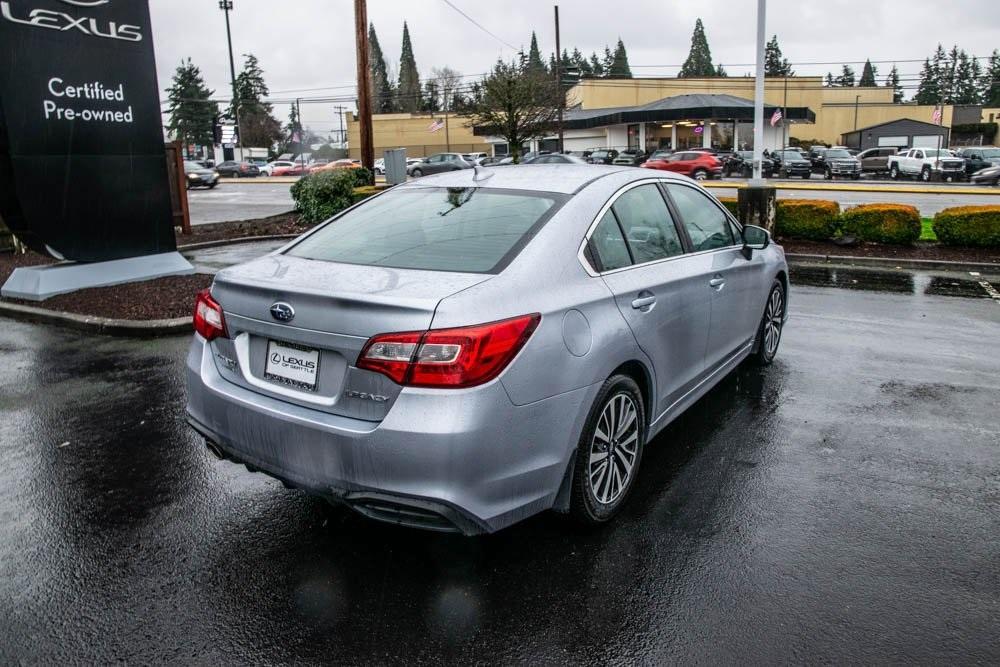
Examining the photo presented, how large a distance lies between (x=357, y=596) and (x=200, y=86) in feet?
379

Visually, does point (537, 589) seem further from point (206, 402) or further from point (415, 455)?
point (206, 402)

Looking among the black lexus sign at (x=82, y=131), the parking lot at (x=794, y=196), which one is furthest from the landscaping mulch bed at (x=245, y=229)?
the black lexus sign at (x=82, y=131)

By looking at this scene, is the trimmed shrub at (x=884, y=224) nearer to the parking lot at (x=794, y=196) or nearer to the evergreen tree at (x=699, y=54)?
the parking lot at (x=794, y=196)

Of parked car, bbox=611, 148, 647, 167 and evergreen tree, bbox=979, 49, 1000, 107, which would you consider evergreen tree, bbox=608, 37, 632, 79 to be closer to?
evergreen tree, bbox=979, 49, 1000, 107

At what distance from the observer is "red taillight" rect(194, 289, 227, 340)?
344 cm

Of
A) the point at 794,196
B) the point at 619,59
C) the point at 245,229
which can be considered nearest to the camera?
the point at 245,229

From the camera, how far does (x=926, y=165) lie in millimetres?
38750

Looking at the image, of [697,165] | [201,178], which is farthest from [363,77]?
[201,178]

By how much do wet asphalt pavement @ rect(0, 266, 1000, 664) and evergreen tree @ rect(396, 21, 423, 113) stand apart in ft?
325

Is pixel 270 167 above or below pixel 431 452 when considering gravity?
above

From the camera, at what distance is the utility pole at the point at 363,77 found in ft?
57.5

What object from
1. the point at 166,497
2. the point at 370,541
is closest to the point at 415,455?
the point at 370,541

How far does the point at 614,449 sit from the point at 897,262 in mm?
9627

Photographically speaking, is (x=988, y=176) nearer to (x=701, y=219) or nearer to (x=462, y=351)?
(x=701, y=219)
